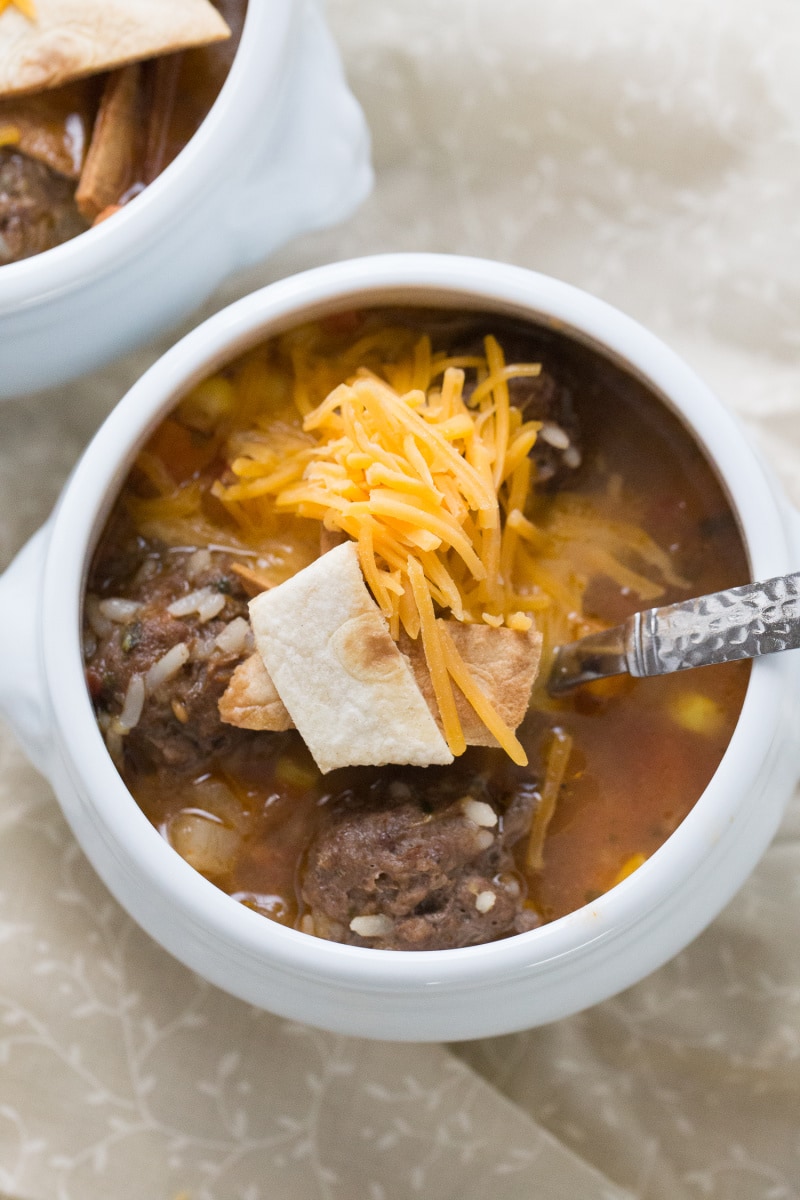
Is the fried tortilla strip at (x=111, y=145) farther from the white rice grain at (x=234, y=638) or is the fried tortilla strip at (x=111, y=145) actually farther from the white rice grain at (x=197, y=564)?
the white rice grain at (x=234, y=638)

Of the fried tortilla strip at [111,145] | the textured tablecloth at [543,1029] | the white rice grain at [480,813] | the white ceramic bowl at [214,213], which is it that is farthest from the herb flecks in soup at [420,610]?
the textured tablecloth at [543,1029]

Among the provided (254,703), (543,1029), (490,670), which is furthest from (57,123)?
(543,1029)

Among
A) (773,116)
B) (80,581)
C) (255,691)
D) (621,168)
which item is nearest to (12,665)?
(80,581)

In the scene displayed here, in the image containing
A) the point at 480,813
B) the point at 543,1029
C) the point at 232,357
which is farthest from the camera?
the point at 543,1029

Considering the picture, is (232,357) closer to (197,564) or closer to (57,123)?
(197,564)

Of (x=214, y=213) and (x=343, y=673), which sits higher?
(x=214, y=213)

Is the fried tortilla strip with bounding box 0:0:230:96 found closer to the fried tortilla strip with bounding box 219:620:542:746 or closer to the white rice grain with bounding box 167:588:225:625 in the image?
the white rice grain with bounding box 167:588:225:625

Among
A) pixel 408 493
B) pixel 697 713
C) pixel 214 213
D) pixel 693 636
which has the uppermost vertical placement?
pixel 214 213

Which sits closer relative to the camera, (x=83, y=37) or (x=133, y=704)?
(x=133, y=704)
